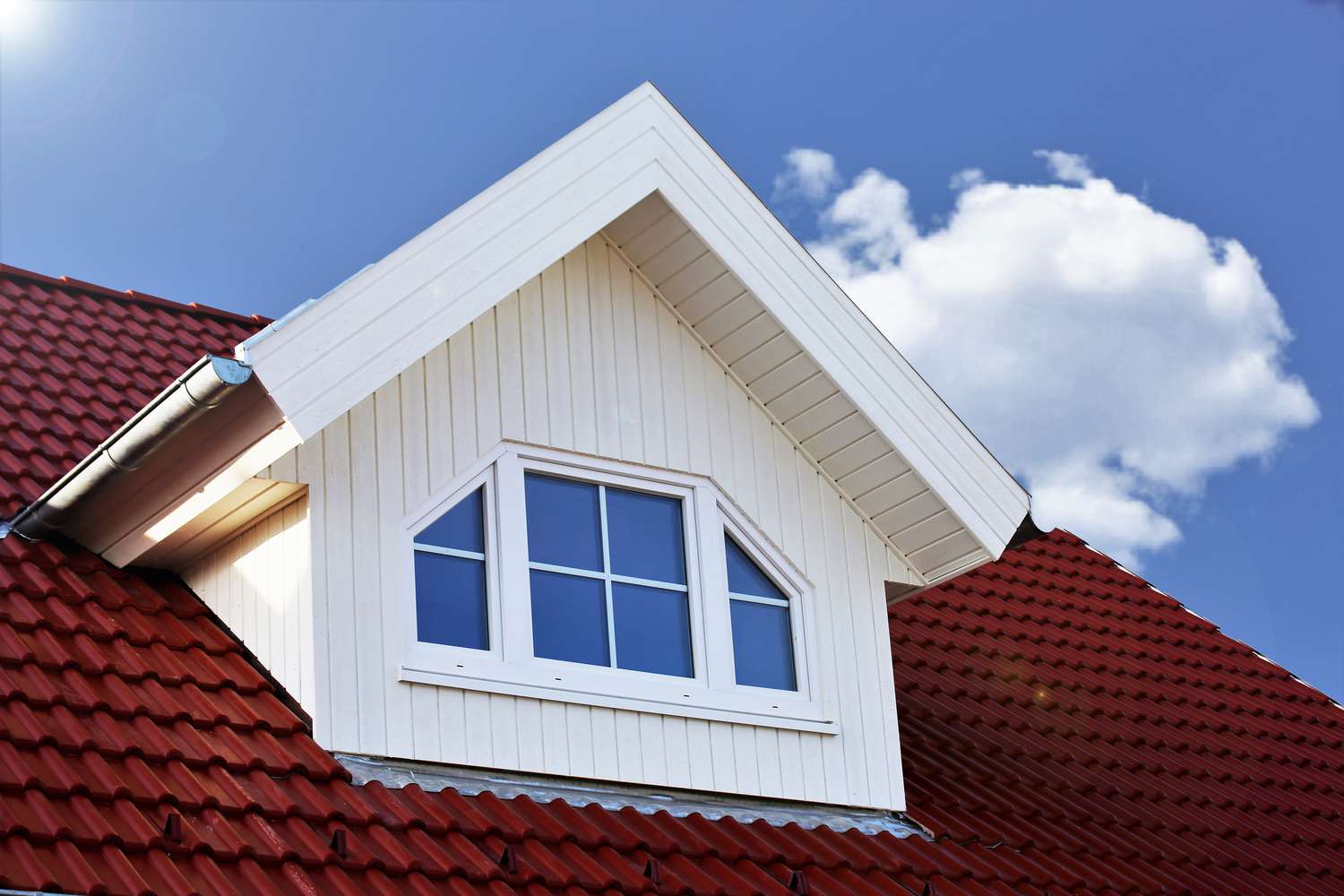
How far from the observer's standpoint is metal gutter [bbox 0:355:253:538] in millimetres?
5754

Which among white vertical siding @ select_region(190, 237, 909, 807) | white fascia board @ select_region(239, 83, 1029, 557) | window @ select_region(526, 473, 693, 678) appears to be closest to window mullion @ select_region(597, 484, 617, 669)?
window @ select_region(526, 473, 693, 678)

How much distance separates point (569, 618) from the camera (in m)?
6.92

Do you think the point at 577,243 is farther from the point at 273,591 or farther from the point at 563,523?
the point at 273,591

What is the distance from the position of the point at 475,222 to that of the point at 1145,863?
4265 mm

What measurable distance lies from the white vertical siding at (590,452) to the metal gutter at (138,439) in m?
0.59

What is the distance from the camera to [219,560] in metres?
6.83

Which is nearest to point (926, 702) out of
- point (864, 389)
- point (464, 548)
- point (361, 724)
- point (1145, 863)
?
point (1145, 863)

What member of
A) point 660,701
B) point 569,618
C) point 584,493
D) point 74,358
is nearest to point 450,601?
point 569,618

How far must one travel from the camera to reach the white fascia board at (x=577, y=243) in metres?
6.15

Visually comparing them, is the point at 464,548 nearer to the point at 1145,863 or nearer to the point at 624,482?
the point at 624,482

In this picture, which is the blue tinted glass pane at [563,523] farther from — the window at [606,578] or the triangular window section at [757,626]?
the triangular window section at [757,626]

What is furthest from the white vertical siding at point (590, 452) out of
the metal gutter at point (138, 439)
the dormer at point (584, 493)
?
the metal gutter at point (138, 439)

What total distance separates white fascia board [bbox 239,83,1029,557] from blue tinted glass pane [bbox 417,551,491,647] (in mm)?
813

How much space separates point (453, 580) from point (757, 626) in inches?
58.0
